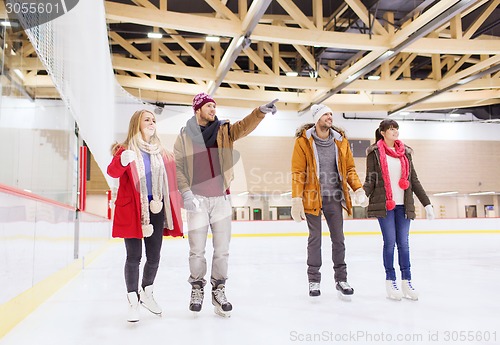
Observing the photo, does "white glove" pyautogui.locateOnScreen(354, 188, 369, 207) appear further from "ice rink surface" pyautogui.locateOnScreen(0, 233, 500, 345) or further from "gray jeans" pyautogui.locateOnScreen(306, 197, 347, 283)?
"ice rink surface" pyautogui.locateOnScreen(0, 233, 500, 345)

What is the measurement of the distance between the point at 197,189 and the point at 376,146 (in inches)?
51.2

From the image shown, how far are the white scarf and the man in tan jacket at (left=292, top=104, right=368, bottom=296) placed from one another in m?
0.93

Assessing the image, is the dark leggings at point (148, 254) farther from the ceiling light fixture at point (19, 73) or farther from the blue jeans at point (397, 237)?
the blue jeans at point (397, 237)

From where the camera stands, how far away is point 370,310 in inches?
106

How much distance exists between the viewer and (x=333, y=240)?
3.14 meters

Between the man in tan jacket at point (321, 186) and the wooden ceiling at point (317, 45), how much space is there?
84.9 inches

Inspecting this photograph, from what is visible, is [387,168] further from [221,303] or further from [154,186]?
[154,186]

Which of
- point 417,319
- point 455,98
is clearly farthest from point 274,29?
point 455,98

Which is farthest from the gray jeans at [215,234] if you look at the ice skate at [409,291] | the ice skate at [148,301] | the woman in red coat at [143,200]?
the ice skate at [409,291]

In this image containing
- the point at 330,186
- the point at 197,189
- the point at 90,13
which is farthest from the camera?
the point at 90,13

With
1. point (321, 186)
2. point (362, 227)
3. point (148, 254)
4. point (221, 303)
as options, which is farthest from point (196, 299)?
→ point (362, 227)

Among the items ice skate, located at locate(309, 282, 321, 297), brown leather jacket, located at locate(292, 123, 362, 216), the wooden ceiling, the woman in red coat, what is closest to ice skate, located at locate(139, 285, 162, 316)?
the woman in red coat

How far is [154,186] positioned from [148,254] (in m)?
0.39

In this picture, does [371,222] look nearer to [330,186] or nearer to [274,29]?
[274,29]
